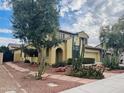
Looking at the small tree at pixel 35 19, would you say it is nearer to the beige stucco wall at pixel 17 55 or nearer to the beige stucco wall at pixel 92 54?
the beige stucco wall at pixel 92 54

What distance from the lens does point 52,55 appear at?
30812 millimetres

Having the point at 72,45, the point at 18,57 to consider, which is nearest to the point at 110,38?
the point at 72,45

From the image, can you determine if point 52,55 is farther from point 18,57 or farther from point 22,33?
point 18,57

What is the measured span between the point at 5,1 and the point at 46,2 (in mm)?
4379

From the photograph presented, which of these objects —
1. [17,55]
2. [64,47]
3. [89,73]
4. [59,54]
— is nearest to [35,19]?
[89,73]

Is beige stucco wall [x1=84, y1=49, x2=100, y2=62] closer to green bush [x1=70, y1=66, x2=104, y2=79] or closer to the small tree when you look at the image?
the small tree

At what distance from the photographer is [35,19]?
2222cm

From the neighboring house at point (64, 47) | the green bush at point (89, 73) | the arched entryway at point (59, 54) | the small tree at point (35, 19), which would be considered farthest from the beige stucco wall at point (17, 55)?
the green bush at point (89, 73)

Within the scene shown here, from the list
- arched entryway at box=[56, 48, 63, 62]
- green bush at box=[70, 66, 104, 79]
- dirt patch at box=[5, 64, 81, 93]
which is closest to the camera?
dirt patch at box=[5, 64, 81, 93]

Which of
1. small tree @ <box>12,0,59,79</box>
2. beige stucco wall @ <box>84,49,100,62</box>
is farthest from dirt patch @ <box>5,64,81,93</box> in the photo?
beige stucco wall @ <box>84,49,100,62</box>

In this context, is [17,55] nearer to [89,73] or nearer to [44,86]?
[89,73]

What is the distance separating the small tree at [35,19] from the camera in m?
21.7

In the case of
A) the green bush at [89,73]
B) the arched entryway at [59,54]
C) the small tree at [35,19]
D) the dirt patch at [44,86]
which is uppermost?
the small tree at [35,19]

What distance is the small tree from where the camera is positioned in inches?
854
